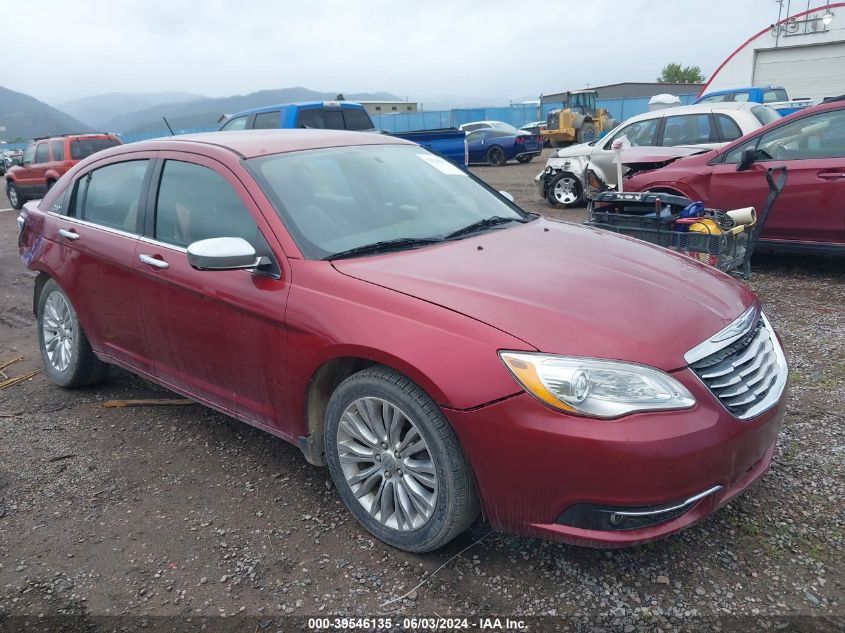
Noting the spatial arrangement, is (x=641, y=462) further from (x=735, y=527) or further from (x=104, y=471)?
(x=104, y=471)

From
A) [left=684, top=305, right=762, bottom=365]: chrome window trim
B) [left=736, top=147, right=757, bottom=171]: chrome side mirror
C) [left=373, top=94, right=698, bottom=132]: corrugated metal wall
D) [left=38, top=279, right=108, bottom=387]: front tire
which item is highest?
[left=373, top=94, right=698, bottom=132]: corrugated metal wall

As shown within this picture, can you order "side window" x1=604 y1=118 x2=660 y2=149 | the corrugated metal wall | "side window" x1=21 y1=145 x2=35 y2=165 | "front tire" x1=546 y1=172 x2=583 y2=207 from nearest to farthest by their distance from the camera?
"side window" x1=604 y1=118 x2=660 y2=149 → "front tire" x1=546 y1=172 x2=583 y2=207 → "side window" x1=21 y1=145 x2=35 y2=165 → the corrugated metal wall

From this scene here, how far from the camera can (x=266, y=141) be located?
3486 millimetres

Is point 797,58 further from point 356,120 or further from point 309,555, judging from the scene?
point 309,555

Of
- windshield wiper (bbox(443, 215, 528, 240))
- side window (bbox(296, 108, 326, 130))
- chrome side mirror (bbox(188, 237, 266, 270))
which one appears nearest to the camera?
chrome side mirror (bbox(188, 237, 266, 270))

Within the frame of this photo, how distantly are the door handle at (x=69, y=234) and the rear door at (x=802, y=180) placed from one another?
576cm

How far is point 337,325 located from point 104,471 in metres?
1.78

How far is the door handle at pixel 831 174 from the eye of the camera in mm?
5699

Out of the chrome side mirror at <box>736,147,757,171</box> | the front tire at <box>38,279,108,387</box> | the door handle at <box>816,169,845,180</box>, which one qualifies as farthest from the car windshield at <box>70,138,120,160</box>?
the door handle at <box>816,169,845,180</box>

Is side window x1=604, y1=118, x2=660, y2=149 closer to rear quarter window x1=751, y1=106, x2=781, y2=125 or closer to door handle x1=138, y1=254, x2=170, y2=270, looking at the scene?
rear quarter window x1=751, y1=106, x2=781, y2=125

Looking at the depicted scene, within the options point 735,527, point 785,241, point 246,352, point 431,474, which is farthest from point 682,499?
point 785,241

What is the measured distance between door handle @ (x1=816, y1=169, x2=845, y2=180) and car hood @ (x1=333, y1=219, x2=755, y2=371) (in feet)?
11.6

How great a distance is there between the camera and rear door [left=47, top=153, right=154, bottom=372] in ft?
12.0

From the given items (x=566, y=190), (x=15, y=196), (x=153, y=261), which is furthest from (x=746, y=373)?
(x=15, y=196)
